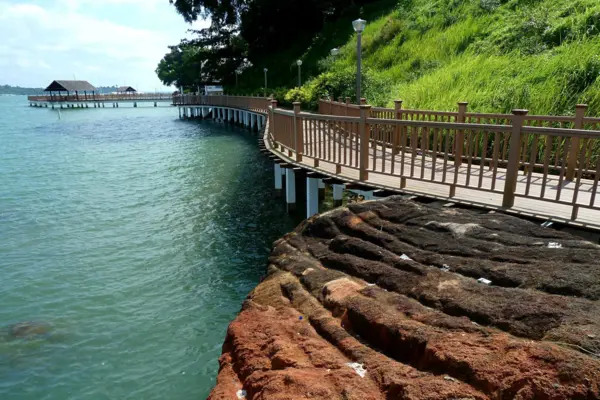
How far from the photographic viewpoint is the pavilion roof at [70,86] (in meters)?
75.3

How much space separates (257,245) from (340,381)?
7.23 meters

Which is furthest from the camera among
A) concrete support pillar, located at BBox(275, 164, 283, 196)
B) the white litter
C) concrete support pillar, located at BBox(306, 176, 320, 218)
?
concrete support pillar, located at BBox(275, 164, 283, 196)

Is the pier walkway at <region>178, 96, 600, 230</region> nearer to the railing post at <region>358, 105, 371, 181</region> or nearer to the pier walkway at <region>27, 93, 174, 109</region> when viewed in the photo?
the railing post at <region>358, 105, 371, 181</region>

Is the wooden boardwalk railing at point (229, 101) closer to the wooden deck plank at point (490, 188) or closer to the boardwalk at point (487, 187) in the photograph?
the boardwalk at point (487, 187)

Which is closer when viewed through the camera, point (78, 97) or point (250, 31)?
point (250, 31)

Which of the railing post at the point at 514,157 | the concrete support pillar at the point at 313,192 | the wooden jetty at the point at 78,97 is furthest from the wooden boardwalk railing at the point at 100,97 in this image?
the railing post at the point at 514,157

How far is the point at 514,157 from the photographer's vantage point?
5.60 meters

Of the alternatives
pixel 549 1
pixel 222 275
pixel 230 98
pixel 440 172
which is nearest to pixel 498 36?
pixel 549 1

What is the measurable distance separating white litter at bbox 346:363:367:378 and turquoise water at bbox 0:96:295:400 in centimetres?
289

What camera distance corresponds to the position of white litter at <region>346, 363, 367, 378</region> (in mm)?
2818

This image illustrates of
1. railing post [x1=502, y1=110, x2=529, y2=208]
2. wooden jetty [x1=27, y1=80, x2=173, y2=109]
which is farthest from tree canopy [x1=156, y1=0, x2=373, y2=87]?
railing post [x1=502, y1=110, x2=529, y2=208]

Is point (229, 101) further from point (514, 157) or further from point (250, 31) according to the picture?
point (514, 157)

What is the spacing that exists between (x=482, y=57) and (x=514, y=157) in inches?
509

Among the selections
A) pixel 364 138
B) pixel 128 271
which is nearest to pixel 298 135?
pixel 364 138
